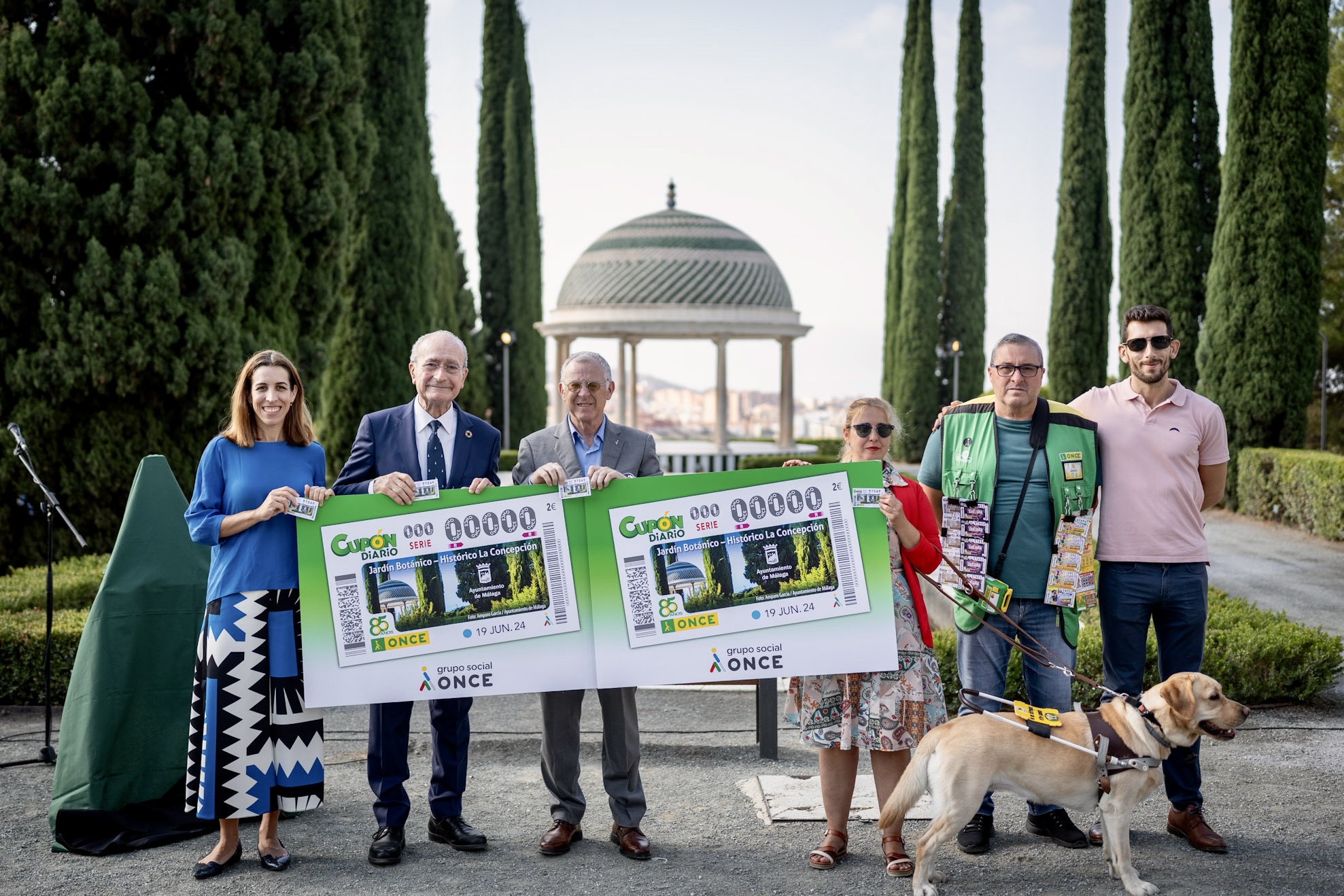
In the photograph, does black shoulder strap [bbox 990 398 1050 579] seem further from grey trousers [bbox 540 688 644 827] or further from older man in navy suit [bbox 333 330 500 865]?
older man in navy suit [bbox 333 330 500 865]

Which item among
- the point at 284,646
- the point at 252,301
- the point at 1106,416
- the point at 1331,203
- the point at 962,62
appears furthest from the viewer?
the point at 962,62

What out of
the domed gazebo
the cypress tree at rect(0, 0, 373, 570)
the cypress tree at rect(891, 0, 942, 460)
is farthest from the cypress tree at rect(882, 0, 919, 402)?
the cypress tree at rect(0, 0, 373, 570)

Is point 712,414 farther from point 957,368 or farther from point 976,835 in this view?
point 976,835

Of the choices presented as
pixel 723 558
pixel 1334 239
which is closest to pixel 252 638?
pixel 723 558

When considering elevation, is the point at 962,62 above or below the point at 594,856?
above

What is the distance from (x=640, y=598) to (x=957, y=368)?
3217cm

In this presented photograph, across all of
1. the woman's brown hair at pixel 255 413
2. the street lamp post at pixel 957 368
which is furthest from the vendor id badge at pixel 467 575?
the street lamp post at pixel 957 368

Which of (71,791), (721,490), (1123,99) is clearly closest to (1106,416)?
(721,490)

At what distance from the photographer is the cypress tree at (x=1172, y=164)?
2194cm

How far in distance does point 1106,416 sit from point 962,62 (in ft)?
112

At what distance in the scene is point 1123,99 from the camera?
22875 mm

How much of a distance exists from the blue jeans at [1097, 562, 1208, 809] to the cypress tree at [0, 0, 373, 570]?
8674 mm

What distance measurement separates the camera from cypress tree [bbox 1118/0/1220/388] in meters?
21.9

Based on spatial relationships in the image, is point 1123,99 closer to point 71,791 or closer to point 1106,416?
point 1106,416
